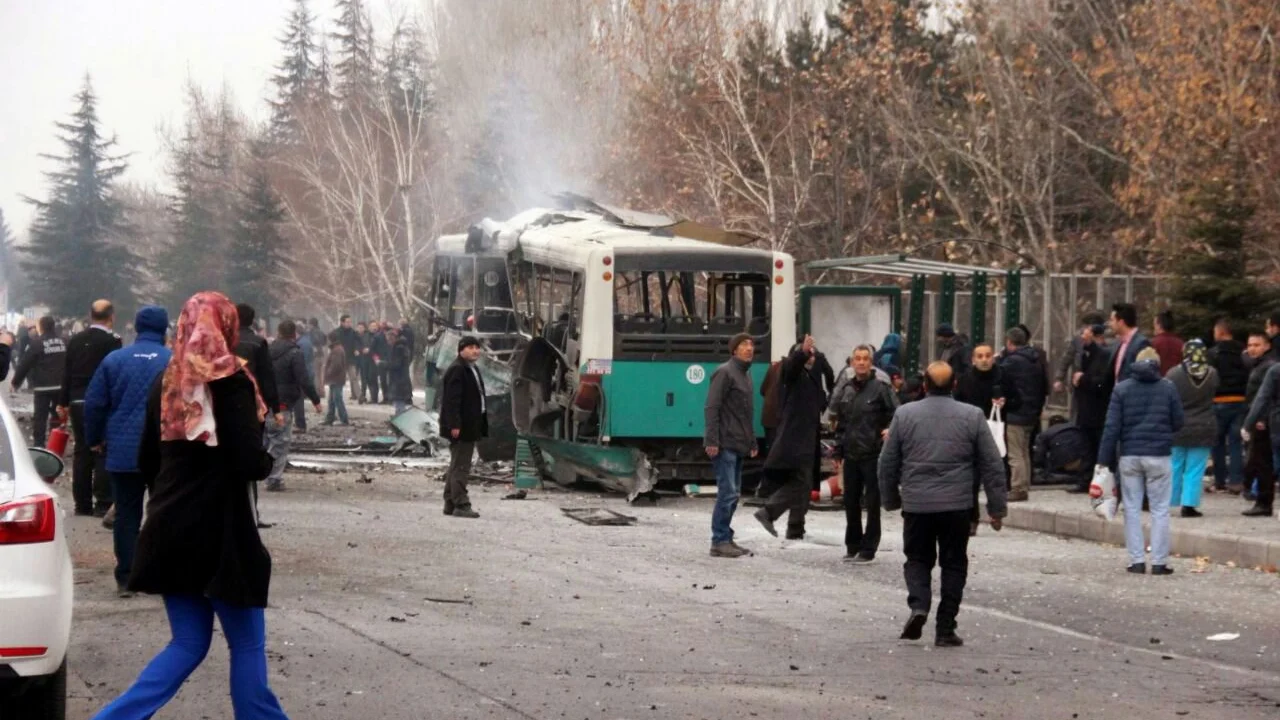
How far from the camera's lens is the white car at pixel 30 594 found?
21.6 ft

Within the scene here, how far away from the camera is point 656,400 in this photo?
20359mm

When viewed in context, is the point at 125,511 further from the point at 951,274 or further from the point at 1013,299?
the point at 951,274

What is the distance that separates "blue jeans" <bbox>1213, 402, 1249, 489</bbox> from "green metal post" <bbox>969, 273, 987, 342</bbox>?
3.20 m

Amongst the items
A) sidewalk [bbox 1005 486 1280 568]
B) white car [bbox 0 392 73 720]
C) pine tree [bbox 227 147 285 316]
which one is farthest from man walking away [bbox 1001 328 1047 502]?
pine tree [bbox 227 147 285 316]

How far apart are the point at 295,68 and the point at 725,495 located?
266ft

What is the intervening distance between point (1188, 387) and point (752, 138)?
18442mm

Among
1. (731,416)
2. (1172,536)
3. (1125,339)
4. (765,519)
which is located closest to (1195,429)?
(1125,339)

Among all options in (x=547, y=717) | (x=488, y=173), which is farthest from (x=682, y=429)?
(x=488, y=173)

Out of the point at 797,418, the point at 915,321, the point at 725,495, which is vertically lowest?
the point at 725,495

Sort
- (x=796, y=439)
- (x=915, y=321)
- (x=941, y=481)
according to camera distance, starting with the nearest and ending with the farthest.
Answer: (x=941, y=481)
(x=796, y=439)
(x=915, y=321)

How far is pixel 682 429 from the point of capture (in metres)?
20.3

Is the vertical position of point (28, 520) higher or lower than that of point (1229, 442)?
higher

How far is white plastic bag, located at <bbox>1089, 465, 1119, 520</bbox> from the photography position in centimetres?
1417

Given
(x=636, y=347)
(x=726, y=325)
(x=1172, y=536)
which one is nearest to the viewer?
(x=1172, y=536)
